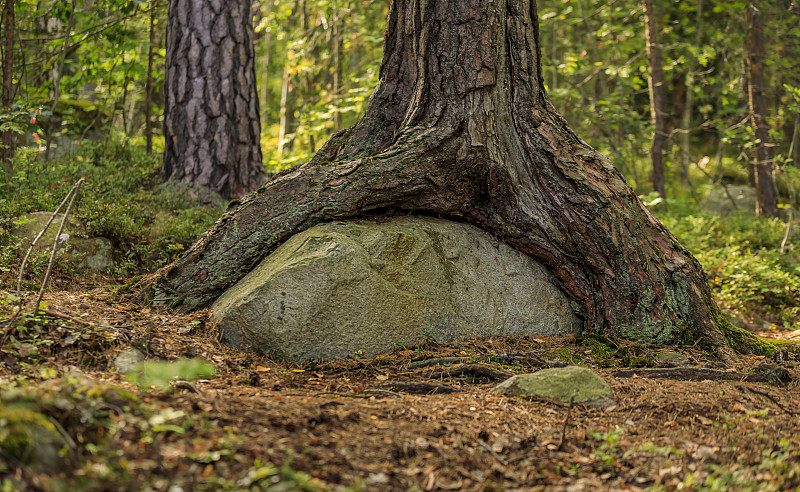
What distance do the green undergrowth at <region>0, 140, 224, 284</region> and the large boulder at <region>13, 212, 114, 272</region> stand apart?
0.25 feet

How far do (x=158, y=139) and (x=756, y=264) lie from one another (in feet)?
34.1

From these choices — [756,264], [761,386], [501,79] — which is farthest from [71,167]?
[756,264]

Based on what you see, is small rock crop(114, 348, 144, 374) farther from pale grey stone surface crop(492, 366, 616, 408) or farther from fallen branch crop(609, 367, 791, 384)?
fallen branch crop(609, 367, 791, 384)

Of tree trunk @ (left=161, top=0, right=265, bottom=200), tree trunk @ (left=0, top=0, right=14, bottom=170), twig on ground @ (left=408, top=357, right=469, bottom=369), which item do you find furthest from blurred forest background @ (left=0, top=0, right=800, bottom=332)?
twig on ground @ (left=408, top=357, right=469, bottom=369)

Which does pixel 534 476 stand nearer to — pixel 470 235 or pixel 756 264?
pixel 470 235

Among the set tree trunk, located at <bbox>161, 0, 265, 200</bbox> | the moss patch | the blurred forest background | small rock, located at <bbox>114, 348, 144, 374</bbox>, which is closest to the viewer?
small rock, located at <bbox>114, 348, 144, 374</bbox>

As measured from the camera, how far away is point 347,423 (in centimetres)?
268

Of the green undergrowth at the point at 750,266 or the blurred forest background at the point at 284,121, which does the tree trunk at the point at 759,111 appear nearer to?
the blurred forest background at the point at 284,121

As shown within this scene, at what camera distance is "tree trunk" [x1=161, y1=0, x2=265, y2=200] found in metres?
6.90

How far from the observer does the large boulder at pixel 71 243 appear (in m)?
5.16

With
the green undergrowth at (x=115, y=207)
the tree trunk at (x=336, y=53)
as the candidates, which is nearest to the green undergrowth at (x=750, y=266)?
the green undergrowth at (x=115, y=207)

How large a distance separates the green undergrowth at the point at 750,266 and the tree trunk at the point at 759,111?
4.69 ft

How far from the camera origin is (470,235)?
507cm

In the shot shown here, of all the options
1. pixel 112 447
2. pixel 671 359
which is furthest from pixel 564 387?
pixel 112 447
